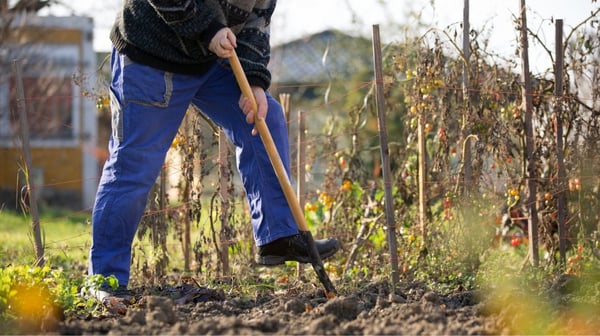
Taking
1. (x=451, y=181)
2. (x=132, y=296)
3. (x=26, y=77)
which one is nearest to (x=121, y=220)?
(x=132, y=296)

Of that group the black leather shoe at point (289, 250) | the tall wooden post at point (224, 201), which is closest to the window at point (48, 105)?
the tall wooden post at point (224, 201)

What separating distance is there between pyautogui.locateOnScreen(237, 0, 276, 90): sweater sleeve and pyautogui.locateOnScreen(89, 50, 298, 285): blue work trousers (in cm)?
11

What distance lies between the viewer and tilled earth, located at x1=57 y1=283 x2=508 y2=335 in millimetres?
2852

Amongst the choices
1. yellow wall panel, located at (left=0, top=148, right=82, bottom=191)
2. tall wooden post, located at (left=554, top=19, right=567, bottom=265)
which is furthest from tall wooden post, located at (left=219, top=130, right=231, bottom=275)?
yellow wall panel, located at (left=0, top=148, right=82, bottom=191)

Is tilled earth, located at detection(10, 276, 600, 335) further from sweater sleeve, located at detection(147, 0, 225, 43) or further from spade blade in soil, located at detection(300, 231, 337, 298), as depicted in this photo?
sweater sleeve, located at detection(147, 0, 225, 43)

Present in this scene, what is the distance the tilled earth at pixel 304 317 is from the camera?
2852mm

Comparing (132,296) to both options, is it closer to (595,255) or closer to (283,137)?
(283,137)

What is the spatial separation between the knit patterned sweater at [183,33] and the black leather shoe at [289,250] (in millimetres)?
708

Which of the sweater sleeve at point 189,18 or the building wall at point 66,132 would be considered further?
the building wall at point 66,132

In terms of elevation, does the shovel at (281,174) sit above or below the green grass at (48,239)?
above

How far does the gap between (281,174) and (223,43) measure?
0.63m

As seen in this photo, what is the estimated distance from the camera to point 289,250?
4.22 metres

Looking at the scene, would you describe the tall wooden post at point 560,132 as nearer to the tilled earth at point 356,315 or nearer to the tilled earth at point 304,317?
the tilled earth at point 356,315

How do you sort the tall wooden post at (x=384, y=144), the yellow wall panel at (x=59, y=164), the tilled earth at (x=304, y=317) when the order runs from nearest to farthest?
the tilled earth at (x=304, y=317), the tall wooden post at (x=384, y=144), the yellow wall panel at (x=59, y=164)
